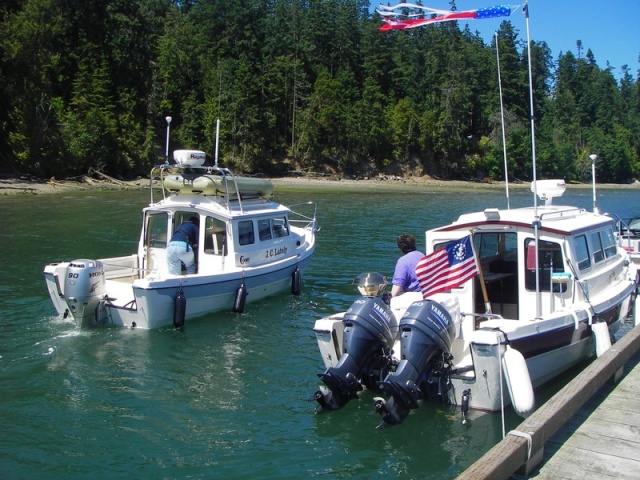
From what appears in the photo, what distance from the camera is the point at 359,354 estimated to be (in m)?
8.78

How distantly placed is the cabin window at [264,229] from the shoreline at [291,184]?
28.5 metres

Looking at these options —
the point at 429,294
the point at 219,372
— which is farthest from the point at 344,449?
the point at 219,372

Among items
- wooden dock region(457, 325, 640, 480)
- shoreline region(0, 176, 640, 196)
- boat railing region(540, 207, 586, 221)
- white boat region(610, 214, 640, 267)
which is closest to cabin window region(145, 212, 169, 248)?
boat railing region(540, 207, 586, 221)

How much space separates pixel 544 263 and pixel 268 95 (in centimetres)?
7800

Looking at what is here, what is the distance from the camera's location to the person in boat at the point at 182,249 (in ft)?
49.2

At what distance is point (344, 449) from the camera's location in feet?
28.0

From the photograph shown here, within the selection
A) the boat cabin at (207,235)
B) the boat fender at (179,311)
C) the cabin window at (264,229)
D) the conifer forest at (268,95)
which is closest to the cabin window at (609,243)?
the boat cabin at (207,235)

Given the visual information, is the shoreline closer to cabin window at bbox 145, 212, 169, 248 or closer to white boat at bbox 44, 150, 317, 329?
white boat at bbox 44, 150, 317, 329

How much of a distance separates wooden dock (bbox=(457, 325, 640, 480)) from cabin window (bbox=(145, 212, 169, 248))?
35.0ft

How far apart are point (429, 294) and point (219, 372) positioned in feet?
13.8

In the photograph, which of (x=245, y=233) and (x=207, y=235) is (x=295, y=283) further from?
(x=207, y=235)

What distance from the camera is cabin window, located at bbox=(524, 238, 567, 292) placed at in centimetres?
1062

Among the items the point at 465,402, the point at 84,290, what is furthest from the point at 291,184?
the point at 465,402

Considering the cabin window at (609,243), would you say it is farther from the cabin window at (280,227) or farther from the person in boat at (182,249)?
the person in boat at (182,249)
